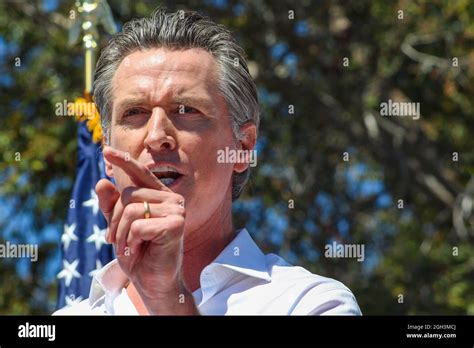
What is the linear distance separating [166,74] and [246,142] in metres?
0.28

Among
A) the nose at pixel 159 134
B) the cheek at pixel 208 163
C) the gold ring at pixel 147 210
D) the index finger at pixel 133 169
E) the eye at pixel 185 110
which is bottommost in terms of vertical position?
the gold ring at pixel 147 210

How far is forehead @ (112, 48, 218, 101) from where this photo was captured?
8.23 feet

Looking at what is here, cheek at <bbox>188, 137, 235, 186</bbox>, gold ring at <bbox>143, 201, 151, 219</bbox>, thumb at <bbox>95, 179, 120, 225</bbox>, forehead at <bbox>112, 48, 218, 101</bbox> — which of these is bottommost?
gold ring at <bbox>143, 201, 151, 219</bbox>

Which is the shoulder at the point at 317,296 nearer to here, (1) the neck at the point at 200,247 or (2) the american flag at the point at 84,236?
(1) the neck at the point at 200,247

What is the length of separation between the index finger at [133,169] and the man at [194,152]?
0.51 feet

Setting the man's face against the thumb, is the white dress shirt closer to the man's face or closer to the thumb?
the man's face

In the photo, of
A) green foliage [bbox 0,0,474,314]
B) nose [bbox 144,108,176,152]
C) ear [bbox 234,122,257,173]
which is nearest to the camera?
nose [bbox 144,108,176,152]

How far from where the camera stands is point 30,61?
342 inches

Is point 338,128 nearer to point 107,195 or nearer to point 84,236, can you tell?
point 84,236

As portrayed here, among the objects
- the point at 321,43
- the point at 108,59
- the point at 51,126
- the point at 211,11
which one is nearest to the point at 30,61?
the point at 51,126

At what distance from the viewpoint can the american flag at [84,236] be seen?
4262 mm

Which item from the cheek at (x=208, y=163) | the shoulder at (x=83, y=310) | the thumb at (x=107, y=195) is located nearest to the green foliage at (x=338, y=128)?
the shoulder at (x=83, y=310)

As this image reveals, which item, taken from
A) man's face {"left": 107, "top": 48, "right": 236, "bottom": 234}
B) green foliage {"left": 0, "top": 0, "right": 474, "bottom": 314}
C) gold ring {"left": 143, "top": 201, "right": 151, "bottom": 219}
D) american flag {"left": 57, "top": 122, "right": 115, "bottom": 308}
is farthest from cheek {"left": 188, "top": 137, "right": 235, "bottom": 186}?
green foliage {"left": 0, "top": 0, "right": 474, "bottom": 314}

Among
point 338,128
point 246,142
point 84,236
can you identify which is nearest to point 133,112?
point 246,142
